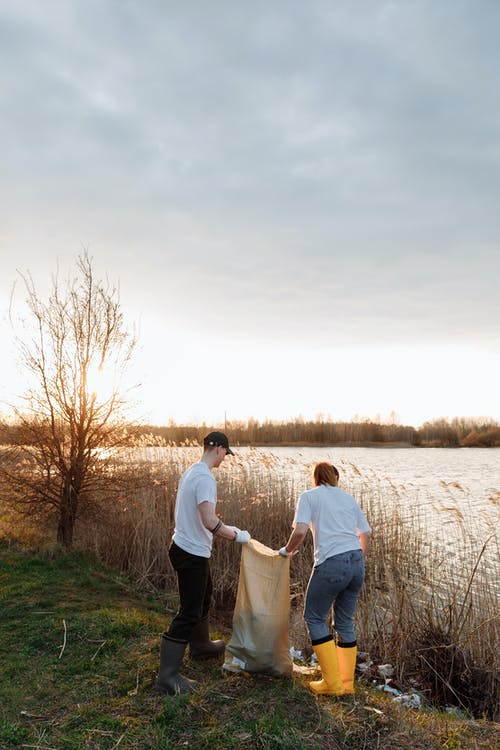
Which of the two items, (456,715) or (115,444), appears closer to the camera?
(456,715)

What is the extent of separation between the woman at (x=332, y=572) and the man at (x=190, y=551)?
53cm

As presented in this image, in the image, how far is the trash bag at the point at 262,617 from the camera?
175 inches

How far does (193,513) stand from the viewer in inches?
167

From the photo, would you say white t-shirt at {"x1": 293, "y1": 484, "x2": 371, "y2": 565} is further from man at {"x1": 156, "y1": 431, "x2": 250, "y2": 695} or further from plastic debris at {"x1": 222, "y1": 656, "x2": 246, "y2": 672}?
plastic debris at {"x1": 222, "y1": 656, "x2": 246, "y2": 672}

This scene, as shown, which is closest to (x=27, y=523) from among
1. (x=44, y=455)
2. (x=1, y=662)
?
(x=44, y=455)

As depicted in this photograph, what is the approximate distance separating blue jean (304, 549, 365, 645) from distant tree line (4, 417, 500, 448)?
19.0 meters

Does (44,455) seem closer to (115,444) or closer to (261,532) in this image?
(115,444)

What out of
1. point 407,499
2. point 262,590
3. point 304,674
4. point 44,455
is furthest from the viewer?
point 407,499

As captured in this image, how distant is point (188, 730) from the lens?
3.74m

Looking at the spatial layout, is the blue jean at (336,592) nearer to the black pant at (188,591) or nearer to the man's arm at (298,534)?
the man's arm at (298,534)

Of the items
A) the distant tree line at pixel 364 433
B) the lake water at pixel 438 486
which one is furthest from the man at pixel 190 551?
the distant tree line at pixel 364 433

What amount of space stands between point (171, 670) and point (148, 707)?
27cm

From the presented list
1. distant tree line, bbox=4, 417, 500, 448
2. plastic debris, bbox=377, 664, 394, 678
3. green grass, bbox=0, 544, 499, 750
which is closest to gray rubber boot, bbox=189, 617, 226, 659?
green grass, bbox=0, 544, 499, 750

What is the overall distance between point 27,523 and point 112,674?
21.7ft
